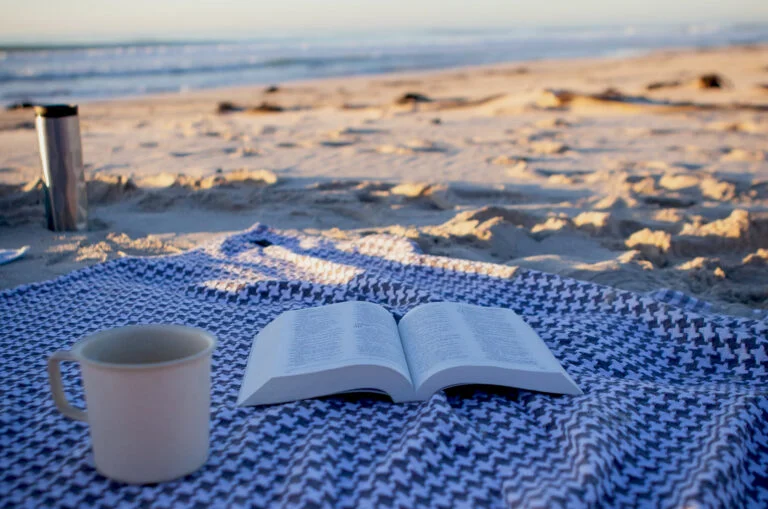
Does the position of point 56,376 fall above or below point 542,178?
above

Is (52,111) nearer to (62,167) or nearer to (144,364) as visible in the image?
(62,167)

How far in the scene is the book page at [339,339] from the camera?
165cm

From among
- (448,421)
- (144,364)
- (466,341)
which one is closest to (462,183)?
(466,341)

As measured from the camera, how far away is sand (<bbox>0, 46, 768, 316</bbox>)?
11.4 feet

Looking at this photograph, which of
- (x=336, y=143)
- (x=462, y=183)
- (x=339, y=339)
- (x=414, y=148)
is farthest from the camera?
(x=336, y=143)

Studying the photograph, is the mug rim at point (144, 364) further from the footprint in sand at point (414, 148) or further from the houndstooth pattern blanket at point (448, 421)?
the footprint in sand at point (414, 148)

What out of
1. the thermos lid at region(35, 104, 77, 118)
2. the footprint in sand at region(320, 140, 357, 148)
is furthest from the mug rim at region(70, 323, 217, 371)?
the footprint in sand at region(320, 140, 357, 148)

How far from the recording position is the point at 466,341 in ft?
5.87

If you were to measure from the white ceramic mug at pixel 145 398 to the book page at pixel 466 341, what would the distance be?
21.6 inches

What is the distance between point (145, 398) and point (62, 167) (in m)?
2.79

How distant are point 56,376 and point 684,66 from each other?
1785 centimetres

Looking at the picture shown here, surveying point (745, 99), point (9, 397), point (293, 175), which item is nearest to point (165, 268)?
point (9, 397)

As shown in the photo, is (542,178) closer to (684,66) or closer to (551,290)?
(551,290)

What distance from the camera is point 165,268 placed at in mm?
2887
